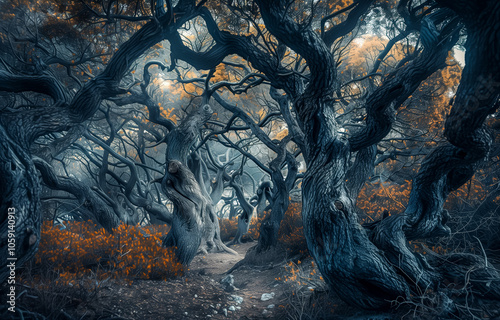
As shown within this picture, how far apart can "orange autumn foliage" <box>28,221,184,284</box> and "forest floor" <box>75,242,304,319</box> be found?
0.24 meters

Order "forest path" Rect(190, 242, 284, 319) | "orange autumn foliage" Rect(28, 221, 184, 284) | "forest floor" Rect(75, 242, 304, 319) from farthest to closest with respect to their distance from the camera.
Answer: "forest path" Rect(190, 242, 284, 319), "orange autumn foliage" Rect(28, 221, 184, 284), "forest floor" Rect(75, 242, 304, 319)

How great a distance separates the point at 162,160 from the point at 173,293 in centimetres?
1229

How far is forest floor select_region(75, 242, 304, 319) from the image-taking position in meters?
3.63

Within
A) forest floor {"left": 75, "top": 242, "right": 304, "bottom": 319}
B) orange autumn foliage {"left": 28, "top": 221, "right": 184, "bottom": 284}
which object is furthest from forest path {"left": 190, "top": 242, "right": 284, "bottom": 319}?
orange autumn foliage {"left": 28, "top": 221, "right": 184, "bottom": 284}

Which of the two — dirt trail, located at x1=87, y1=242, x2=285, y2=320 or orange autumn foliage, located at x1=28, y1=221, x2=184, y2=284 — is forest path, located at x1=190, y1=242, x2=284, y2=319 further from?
orange autumn foliage, located at x1=28, y1=221, x2=184, y2=284

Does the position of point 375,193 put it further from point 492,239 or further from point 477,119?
point 477,119

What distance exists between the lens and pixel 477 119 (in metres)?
2.70

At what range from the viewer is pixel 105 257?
5.20 m

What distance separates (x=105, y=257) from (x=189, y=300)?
197 centimetres

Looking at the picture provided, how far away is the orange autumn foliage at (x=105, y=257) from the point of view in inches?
177

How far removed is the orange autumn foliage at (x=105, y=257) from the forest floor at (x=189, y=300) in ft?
0.80

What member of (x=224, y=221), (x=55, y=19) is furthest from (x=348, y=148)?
(x=224, y=221)

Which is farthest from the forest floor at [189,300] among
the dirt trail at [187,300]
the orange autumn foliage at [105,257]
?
the orange autumn foliage at [105,257]

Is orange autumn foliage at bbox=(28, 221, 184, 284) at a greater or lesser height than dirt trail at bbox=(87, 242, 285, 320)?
greater
